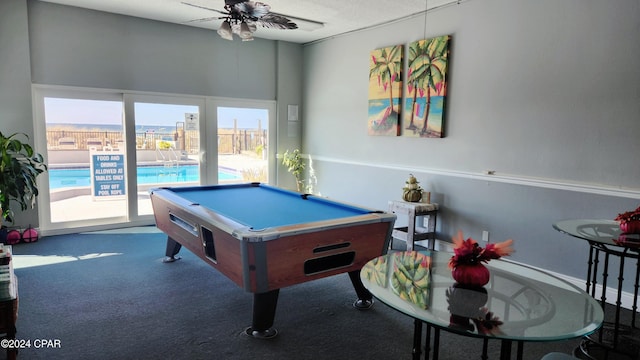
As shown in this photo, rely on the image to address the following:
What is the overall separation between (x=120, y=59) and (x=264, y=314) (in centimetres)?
418

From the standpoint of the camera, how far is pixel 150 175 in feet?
18.5

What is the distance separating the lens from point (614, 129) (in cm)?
314

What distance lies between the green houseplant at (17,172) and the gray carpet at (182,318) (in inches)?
28.8

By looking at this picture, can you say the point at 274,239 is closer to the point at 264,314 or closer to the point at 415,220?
the point at 264,314

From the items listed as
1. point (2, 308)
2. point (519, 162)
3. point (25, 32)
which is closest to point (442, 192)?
point (519, 162)

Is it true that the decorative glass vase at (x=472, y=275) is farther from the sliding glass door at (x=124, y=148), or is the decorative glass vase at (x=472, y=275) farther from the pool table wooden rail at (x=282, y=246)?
the sliding glass door at (x=124, y=148)

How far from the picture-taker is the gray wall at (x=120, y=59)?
4.58 meters

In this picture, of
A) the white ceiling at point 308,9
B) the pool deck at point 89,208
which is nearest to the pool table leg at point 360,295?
the white ceiling at point 308,9

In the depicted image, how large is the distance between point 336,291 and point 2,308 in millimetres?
2235

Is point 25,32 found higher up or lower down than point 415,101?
higher up

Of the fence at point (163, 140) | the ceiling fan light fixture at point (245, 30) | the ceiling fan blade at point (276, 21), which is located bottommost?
the fence at point (163, 140)

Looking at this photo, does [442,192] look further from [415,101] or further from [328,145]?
[328,145]

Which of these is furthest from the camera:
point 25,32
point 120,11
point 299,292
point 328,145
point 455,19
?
point 328,145

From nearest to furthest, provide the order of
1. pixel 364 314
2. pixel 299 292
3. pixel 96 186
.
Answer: pixel 364 314 → pixel 299 292 → pixel 96 186
